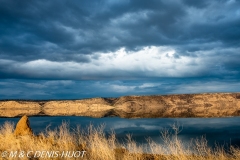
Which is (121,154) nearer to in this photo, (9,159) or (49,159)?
(49,159)

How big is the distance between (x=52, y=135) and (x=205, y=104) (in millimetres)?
40664

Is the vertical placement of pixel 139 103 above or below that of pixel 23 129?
above

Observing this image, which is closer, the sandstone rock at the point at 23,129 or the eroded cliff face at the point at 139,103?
the sandstone rock at the point at 23,129

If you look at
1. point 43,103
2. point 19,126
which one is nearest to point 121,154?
point 19,126

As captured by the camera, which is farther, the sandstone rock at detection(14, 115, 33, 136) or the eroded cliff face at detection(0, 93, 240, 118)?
the eroded cliff face at detection(0, 93, 240, 118)

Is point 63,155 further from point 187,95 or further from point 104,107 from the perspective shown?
point 187,95

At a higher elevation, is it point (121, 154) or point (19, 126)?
point (19, 126)

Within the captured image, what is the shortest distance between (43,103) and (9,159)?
4630cm

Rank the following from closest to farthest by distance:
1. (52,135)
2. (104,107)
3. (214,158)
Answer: (214,158) → (52,135) → (104,107)

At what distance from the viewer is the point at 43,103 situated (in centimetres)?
5197

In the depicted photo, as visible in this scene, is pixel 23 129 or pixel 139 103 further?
pixel 139 103

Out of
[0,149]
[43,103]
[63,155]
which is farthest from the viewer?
[43,103]

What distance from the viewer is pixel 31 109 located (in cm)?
4775

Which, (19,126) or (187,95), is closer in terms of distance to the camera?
(19,126)
